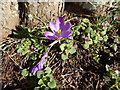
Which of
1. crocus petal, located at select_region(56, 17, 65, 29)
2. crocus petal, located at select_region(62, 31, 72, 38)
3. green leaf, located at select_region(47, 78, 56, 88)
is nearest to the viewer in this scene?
green leaf, located at select_region(47, 78, 56, 88)

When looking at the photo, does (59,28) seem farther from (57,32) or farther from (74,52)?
(74,52)

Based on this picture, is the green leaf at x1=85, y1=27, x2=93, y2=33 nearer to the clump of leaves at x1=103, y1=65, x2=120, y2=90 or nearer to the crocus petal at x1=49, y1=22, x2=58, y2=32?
the crocus petal at x1=49, y1=22, x2=58, y2=32

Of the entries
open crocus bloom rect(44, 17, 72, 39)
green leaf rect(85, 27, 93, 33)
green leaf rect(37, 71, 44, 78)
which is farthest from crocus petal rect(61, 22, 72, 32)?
green leaf rect(37, 71, 44, 78)

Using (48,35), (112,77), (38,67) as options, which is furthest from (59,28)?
(112,77)

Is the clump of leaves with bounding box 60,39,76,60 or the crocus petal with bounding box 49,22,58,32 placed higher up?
the crocus petal with bounding box 49,22,58,32

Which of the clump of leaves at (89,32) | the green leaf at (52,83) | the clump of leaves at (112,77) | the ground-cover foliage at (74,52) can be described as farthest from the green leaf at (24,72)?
the clump of leaves at (112,77)

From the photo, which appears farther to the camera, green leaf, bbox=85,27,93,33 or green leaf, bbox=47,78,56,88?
green leaf, bbox=85,27,93,33

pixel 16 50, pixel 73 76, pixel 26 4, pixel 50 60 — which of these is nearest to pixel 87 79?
pixel 73 76

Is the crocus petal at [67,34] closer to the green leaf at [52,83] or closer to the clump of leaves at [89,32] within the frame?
the clump of leaves at [89,32]

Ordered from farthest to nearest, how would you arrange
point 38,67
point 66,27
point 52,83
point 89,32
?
point 89,32, point 66,27, point 38,67, point 52,83

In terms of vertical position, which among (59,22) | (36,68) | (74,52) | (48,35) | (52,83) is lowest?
(52,83)
